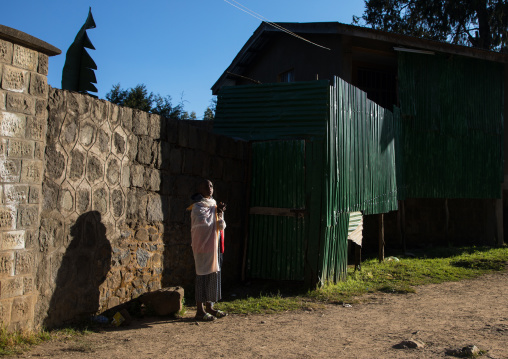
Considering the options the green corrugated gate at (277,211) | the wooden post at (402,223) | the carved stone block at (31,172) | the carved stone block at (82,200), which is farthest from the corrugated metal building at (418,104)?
the carved stone block at (31,172)

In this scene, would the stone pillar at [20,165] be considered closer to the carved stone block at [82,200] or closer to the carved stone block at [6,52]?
the carved stone block at [6,52]

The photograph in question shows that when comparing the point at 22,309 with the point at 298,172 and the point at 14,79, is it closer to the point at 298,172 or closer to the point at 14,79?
the point at 14,79

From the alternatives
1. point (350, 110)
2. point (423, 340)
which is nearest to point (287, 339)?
point (423, 340)

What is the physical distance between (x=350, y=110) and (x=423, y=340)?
14.6 ft

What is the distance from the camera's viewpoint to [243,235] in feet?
25.6

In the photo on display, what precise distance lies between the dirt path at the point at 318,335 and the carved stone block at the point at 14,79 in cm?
235

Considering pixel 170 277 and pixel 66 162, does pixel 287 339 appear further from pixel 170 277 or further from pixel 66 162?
pixel 66 162

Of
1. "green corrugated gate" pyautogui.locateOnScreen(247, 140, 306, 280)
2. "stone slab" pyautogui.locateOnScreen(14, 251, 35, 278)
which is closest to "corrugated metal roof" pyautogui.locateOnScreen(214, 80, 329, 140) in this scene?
"green corrugated gate" pyautogui.locateOnScreen(247, 140, 306, 280)

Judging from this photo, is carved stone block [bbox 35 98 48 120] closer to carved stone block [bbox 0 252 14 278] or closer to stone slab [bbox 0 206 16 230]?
→ stone slab [bbox 0 206 16 230]

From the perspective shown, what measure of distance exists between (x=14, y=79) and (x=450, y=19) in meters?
20.6

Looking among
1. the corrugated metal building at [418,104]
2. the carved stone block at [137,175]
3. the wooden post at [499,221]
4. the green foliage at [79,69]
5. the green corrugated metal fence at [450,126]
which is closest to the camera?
the carved stone block at [137,175]

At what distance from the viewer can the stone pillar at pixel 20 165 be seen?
4223 millimetres

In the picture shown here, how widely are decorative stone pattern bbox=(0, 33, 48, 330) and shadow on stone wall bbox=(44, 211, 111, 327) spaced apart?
362 mm

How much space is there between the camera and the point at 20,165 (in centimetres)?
438
